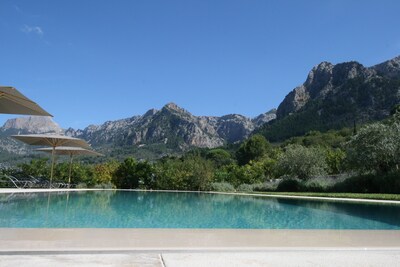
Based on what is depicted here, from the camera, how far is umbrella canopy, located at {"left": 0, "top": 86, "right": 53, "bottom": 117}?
7.99 meters

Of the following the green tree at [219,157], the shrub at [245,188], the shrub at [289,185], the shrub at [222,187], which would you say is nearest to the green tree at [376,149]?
→ the shrub at [289,185]

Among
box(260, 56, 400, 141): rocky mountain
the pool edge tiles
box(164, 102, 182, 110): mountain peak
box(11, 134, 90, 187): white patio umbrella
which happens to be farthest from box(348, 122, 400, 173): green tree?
box(164, 102, 182, 110): mountain peak

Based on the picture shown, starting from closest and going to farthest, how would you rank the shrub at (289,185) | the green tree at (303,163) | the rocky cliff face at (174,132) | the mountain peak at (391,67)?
1. the shrub at (289,185)
2. the green tree at (303,163)
3. the mountain peak at (391,67)
4. the rocky cliff face at (174,132)

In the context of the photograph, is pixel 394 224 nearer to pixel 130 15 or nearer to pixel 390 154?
pixel 390 154

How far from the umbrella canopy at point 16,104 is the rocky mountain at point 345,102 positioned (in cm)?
6739

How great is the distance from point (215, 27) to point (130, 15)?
22.7 ft

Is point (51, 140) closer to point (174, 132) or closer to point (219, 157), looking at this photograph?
point (219, 157)

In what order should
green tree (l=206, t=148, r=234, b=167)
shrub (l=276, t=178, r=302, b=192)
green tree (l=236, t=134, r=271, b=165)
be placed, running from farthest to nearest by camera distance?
green tree (l=206, t=148, r=234, b=167)
green tree (l=236, t=134, r=271, b=165)
shrub (l=276, t=178, r=302, b=192)

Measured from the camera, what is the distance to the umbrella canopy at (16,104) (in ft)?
26.2

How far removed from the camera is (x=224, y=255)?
15.4 feet

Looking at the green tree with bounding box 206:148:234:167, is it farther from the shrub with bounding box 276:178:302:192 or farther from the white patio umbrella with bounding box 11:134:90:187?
the white patio umbrella with bounding box 11:134:90:187

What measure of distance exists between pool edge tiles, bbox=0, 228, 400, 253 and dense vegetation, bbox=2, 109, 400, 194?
52.9ft

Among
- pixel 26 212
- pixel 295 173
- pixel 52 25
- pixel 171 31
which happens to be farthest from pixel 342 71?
pixel 26 212

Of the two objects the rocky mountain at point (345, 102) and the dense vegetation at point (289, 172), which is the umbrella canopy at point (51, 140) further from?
the rocky mountain at point (345, 102)
